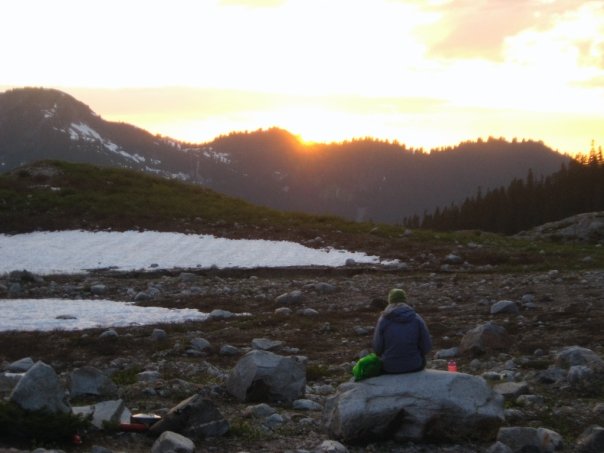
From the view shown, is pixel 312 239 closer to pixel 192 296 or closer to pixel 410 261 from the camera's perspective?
pixel 410 261

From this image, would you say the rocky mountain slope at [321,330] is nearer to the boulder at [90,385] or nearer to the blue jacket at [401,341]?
the boulder at [90,385]

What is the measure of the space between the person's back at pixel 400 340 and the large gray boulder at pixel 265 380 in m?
1.66

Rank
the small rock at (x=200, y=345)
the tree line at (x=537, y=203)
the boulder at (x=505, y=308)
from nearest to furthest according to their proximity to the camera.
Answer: the small rock at (x=200, y=345), the boulder at (x=505, y=308), the tree line at (x=537, y=203)

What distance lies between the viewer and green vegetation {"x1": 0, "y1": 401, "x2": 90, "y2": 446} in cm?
826

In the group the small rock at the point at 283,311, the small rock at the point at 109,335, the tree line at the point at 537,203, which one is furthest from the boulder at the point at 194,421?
the tree line at the point at 537,203

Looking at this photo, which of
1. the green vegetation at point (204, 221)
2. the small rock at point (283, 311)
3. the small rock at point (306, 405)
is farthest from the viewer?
the green vegetation at point (204, 221)

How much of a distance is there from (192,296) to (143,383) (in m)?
10.5

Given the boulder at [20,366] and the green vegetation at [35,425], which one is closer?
the green vegetation at [35,425]

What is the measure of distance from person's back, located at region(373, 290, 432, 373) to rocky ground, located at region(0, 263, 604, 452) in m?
1.05

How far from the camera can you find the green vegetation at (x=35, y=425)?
8258 mm

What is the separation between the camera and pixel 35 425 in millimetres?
8328

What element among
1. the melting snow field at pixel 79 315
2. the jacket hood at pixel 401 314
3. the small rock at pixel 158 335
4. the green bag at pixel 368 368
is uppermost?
the jacket hood at pixel 401 314

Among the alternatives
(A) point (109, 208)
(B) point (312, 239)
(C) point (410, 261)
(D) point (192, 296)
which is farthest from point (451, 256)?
(A) point (109, 208)

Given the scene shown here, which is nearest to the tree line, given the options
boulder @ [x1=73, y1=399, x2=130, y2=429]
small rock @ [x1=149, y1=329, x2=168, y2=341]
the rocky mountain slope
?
the rocky mountain slope
